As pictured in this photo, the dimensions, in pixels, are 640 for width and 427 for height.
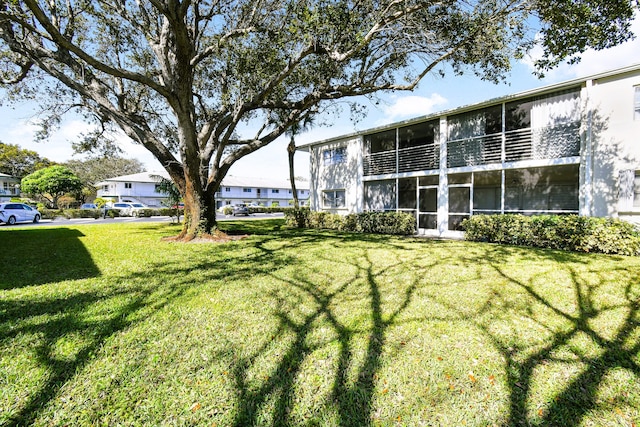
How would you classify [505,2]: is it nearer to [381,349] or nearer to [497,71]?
[497,71]

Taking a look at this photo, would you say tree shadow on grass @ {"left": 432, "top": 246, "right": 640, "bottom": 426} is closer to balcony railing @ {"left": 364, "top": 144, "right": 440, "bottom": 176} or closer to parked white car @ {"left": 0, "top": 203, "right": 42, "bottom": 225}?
balcony railing @ {"left": 364, "top": 144, "right": 440, "bottom": 176}

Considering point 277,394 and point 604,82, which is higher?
point 604,82

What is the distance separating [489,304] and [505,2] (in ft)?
27.3

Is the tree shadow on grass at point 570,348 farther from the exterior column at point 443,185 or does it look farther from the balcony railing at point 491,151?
the exterior column at point 443,185

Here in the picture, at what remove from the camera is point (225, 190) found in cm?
4969

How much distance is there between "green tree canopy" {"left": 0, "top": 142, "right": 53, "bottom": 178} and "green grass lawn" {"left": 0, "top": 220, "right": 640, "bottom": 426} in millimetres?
51465

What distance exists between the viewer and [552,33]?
7.43 metres

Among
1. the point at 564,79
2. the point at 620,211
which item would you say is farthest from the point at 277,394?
the point at 564,79

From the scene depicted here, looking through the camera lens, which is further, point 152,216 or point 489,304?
point 152,216

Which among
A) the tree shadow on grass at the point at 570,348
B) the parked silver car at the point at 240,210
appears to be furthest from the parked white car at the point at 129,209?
the tree shadow on grass at the point at 570,348

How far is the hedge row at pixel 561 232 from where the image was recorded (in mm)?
7949

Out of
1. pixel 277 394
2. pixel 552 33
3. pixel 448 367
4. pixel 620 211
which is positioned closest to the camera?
pixel 277 394

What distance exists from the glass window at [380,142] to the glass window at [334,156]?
5.40 feet

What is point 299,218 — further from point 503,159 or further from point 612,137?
point 612,137
